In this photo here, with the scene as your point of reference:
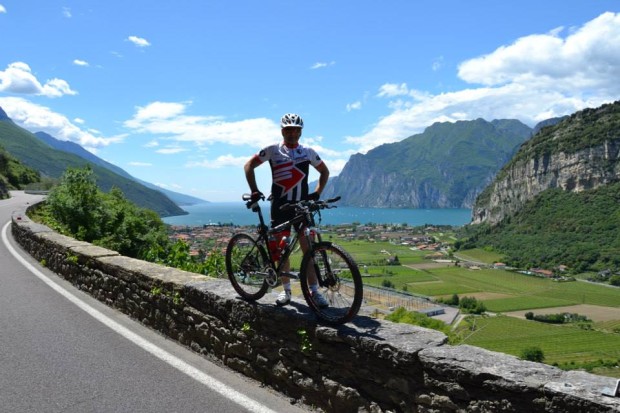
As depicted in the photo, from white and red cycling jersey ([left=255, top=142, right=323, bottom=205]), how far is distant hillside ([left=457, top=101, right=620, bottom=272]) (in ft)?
354

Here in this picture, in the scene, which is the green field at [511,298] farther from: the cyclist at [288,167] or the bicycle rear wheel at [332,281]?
the cyclist at [288,167]

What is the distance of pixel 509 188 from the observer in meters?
183

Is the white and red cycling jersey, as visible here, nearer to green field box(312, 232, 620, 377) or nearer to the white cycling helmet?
the white cycling helmet

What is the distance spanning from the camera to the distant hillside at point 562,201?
111 meters

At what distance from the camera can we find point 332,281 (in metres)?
4.23

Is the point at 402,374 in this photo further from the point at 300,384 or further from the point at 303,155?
the point at 303,155

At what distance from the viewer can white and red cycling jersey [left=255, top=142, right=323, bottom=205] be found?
15.8 ft

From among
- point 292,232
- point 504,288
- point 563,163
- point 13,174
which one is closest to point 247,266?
point 292,232

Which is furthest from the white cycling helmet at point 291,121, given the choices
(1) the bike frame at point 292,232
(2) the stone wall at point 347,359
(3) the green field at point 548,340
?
(3) the green field at point 548,340

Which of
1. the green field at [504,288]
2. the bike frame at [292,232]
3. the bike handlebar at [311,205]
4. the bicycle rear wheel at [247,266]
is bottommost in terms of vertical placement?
the green field at [504,288]

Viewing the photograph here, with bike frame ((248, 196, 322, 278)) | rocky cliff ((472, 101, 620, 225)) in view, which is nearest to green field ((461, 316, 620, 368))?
bike frame ((248, 196, 322, 278))

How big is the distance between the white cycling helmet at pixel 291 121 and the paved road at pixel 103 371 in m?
2.73

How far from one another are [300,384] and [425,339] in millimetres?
1352

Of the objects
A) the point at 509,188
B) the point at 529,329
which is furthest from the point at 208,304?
the point at 509,188
